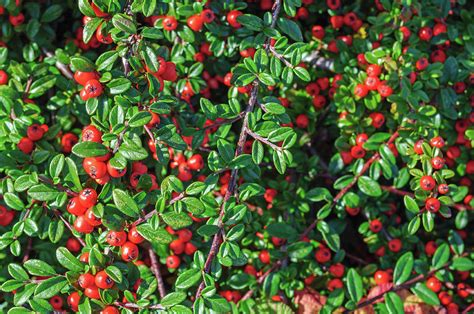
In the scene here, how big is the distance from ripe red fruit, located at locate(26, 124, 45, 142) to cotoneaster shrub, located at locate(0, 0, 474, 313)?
0.05ft

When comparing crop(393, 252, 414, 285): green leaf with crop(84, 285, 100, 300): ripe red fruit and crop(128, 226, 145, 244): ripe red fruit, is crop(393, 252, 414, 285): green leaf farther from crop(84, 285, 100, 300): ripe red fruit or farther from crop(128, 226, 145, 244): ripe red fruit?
crop(84, 285, 100, 300): ripe red fruit

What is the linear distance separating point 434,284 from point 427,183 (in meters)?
0.86

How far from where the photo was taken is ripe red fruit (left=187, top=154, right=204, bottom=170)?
10.7 feet

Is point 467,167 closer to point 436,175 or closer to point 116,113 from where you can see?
point 436,175

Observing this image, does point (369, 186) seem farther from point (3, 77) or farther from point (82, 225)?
point (3, 77)

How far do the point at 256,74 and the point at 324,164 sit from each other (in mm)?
1206

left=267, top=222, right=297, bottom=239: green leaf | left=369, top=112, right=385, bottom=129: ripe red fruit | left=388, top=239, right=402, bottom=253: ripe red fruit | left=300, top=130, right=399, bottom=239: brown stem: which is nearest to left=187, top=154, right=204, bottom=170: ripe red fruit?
left=267, top=222, right=297, bottom=239: green leaf

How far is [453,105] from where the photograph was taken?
3.63 metres

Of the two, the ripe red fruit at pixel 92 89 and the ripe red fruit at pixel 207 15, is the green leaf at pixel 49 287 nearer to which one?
the ripe red fruit at pixel 92 89

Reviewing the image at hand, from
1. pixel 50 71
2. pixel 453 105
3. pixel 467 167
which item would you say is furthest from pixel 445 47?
pixel 50 71

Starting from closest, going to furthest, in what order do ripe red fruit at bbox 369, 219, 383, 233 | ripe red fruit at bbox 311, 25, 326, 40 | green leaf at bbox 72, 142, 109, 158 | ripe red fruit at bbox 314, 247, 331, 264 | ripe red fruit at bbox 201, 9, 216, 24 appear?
green leaf at bbox 72, 142, 109, 158 < ripe red fruit at bbox 201, 9, 216, 24 < ripe red fruit at bbox 314, 247, 331, 264 < ripe red fruit at bbox 369, 219, 383, 233 < ripe red fruit at bbox 311, 25, 326, 40

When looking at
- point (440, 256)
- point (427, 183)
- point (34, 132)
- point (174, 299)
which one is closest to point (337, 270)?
point (440, 256)

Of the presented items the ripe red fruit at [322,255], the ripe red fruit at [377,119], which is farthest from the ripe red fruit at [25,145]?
the ripe red fruit at [377,119]

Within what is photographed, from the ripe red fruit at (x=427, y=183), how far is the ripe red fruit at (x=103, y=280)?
1.75m
